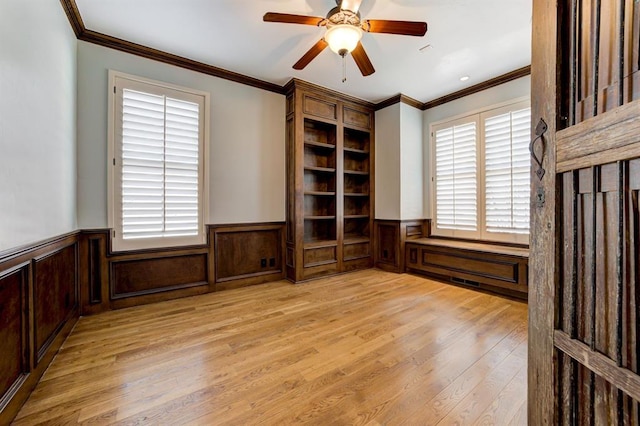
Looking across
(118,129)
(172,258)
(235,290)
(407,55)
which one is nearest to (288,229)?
(235,290)

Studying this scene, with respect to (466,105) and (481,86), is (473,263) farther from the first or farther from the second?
(481,86)

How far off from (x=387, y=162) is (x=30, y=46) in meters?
4.20

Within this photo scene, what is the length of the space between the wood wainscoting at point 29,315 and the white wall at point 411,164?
416 cm

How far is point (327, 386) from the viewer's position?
66.4 inches

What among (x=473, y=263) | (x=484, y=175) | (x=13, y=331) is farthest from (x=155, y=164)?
(x=484, y=175)

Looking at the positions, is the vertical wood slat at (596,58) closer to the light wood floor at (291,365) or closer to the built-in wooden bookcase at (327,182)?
the light wood floor at (291,365)

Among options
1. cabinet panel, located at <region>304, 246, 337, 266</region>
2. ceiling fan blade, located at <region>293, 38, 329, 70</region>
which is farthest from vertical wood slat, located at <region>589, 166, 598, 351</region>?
cabinet panel, located at <region>304, 246, 337, 266</region>

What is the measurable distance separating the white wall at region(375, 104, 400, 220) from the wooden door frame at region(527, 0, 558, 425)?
3.58 metres

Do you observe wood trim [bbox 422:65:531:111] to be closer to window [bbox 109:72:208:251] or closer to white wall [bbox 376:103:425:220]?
white wall [bbox 376:103:425:220]

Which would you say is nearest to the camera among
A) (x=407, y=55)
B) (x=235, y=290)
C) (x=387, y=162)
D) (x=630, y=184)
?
(x=630, y=184)

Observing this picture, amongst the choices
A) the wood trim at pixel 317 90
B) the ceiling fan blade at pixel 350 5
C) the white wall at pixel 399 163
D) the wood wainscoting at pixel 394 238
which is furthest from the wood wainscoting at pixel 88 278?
the ceiling fan blade at pixel 350 5

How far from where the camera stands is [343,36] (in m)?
2.20

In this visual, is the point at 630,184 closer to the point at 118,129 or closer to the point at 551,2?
the point at 551,2

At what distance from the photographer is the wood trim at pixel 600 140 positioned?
0.61 meters
